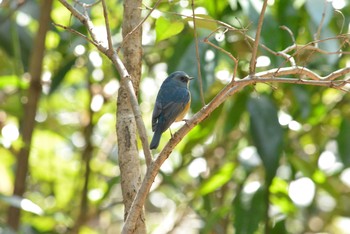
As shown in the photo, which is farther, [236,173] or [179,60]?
[236,173]

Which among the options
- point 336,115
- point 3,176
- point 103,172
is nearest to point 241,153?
point 336,115

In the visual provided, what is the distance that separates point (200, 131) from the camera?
15.9 feet

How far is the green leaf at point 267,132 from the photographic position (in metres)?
4.58

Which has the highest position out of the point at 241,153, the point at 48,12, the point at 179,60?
the point at 48,12

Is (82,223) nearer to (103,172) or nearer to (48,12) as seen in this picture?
(103,172)

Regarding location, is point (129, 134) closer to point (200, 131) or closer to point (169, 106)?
point (169, 106)

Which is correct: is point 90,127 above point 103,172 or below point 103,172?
above

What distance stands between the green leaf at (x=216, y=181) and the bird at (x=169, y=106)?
1048 mm

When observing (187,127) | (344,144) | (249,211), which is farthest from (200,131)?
(187,127)

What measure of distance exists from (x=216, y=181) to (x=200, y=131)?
1.21ft

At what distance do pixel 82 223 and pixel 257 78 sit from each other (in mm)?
2913

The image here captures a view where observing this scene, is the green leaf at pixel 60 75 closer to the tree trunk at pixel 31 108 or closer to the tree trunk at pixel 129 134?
the tree trunk at pixel 31 108

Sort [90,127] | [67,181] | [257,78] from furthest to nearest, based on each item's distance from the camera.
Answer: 1. [67,181]
2. [90,127]
3. [257,78]

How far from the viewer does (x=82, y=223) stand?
17.4 ft
